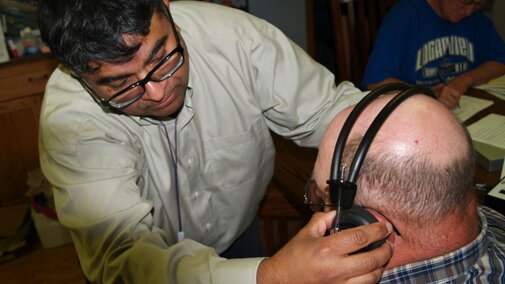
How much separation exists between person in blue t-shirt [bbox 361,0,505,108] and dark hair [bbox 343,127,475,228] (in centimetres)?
130

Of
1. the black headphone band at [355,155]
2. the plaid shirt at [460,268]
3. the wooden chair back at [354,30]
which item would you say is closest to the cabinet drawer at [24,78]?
the wooden chair back at [354,30]

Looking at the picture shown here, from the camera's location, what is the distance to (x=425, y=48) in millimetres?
2082

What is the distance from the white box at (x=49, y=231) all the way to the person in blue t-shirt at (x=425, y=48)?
1.84m

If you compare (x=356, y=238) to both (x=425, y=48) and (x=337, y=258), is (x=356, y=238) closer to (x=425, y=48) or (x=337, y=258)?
(x=337, y=258)

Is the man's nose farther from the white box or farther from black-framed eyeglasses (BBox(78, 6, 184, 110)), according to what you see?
the white box

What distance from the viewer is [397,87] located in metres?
0.90

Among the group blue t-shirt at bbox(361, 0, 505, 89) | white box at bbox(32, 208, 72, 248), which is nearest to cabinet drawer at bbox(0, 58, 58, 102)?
white box at bbox(32, 208, 72, 248)

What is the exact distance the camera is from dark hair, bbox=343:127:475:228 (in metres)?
0.77

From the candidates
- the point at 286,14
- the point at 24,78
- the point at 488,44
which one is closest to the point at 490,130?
the point at 488,44

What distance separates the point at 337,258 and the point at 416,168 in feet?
0.61

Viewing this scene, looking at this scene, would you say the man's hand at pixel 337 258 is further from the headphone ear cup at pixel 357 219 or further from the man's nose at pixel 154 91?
the man's nose at pixel 154 91

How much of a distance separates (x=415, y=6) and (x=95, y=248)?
64.1 inches

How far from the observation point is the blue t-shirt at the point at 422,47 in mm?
2066

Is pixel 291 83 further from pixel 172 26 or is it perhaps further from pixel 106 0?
pixel 106 0
